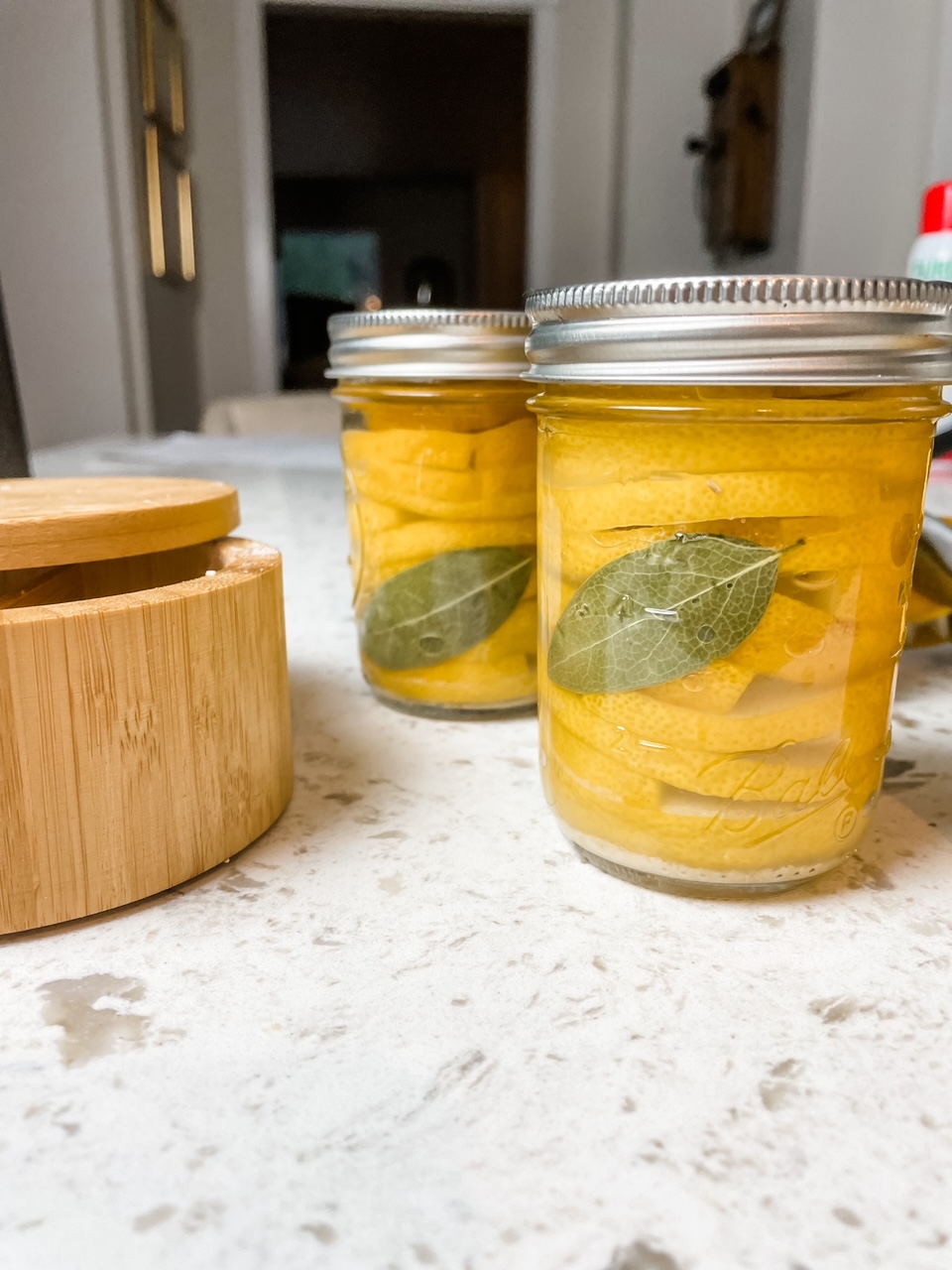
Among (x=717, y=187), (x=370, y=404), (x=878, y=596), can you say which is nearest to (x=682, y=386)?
(x=878, y=596)

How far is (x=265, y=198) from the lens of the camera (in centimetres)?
323

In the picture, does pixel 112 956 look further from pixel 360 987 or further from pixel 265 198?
pixel 265 198

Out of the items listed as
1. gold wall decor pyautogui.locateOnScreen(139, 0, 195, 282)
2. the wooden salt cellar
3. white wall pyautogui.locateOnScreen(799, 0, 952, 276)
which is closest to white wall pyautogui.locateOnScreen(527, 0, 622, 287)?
gold wall decor pyautogui.locateOnScreen(139, 0, 195, 282)

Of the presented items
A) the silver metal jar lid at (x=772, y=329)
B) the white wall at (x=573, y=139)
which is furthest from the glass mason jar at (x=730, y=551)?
the white wall at (x=573, y=139)

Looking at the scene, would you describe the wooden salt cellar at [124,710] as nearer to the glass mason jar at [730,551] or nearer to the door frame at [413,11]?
the glass mason jar at [730,551]

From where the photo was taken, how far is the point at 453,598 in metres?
0.44

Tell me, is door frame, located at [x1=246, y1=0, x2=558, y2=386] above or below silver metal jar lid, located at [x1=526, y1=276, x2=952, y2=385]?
above

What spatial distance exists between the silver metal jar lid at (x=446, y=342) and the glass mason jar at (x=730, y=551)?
0.29ft

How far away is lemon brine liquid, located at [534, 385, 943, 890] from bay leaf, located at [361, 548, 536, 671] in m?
0.10

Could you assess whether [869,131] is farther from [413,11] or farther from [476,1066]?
[476,1066]

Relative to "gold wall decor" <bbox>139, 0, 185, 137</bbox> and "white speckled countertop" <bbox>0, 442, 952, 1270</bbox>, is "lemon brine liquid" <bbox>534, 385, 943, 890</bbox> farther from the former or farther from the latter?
"gold wall decor" <bbox>139, 0, 185, 137</bbox>

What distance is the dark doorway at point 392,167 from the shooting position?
15.3ft

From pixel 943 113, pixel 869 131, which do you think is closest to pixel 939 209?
pixel 943 113

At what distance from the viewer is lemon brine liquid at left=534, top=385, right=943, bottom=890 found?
0.27 m
